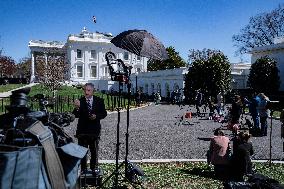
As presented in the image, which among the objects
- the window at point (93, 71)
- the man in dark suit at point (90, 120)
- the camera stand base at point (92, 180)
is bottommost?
the camera stand base at point (92, 180)

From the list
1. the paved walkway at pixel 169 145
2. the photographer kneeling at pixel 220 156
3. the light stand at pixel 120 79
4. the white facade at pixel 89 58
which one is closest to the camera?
the light stand at pixel 120 79

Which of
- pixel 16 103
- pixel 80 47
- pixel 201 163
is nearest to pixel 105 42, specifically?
pixel 80 47

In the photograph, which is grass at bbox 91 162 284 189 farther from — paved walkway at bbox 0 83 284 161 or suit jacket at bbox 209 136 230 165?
paved walkway at bbox 0 83 284 161

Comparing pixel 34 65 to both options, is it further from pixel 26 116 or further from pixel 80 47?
pixel 26 116

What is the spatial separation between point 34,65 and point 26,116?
83.8m

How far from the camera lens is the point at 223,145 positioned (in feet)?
24.3

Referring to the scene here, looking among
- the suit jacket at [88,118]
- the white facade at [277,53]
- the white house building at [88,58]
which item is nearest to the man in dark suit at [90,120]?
the suit jacket at [88,118]

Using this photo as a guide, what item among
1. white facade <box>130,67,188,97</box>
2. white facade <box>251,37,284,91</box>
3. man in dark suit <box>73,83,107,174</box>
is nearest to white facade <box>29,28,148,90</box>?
white facade <box>130,67,188,97</box>

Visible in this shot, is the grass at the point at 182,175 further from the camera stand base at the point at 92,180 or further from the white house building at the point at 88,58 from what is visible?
the white house building at the point at 88,58

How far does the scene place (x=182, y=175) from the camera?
7312 mm

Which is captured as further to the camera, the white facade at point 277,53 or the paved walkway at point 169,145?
the white facade at point 277,53

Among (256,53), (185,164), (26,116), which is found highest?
(256,53)

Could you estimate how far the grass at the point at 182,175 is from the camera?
6.53 m

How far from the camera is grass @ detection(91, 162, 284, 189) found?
6527 millimetres
